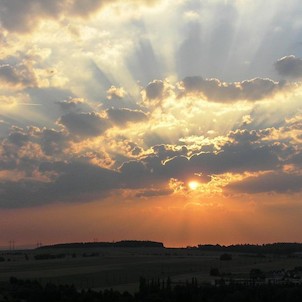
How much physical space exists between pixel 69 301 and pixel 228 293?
71.2 feet

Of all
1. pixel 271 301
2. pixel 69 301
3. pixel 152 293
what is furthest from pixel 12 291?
pixel 271 301

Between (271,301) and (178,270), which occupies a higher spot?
(178,270)

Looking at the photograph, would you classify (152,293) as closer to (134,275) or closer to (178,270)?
(134,275)

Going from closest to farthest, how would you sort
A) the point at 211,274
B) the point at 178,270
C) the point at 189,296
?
the point at 189,296, the point at 211,274, the point at 178,270

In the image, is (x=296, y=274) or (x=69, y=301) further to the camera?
(x=296, y=274)

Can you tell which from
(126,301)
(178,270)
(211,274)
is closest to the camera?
(126,301)

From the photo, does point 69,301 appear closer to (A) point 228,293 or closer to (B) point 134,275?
(A) point 228,293

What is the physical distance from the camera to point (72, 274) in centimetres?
12756

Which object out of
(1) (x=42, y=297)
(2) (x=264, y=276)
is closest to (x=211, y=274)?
(2) (x=264, y=276)

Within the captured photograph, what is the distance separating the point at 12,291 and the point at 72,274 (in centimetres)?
3979

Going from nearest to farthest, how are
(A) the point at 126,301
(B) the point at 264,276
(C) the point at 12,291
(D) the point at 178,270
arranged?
(A) the point at 126,301, (C) the point at 12,291, (B) the point at 264,276, (D) the point at 178,270

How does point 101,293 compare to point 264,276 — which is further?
point 264,276

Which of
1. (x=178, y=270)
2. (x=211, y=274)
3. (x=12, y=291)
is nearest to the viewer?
(x=12, y=291)

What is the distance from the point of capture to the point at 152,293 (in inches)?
3182
